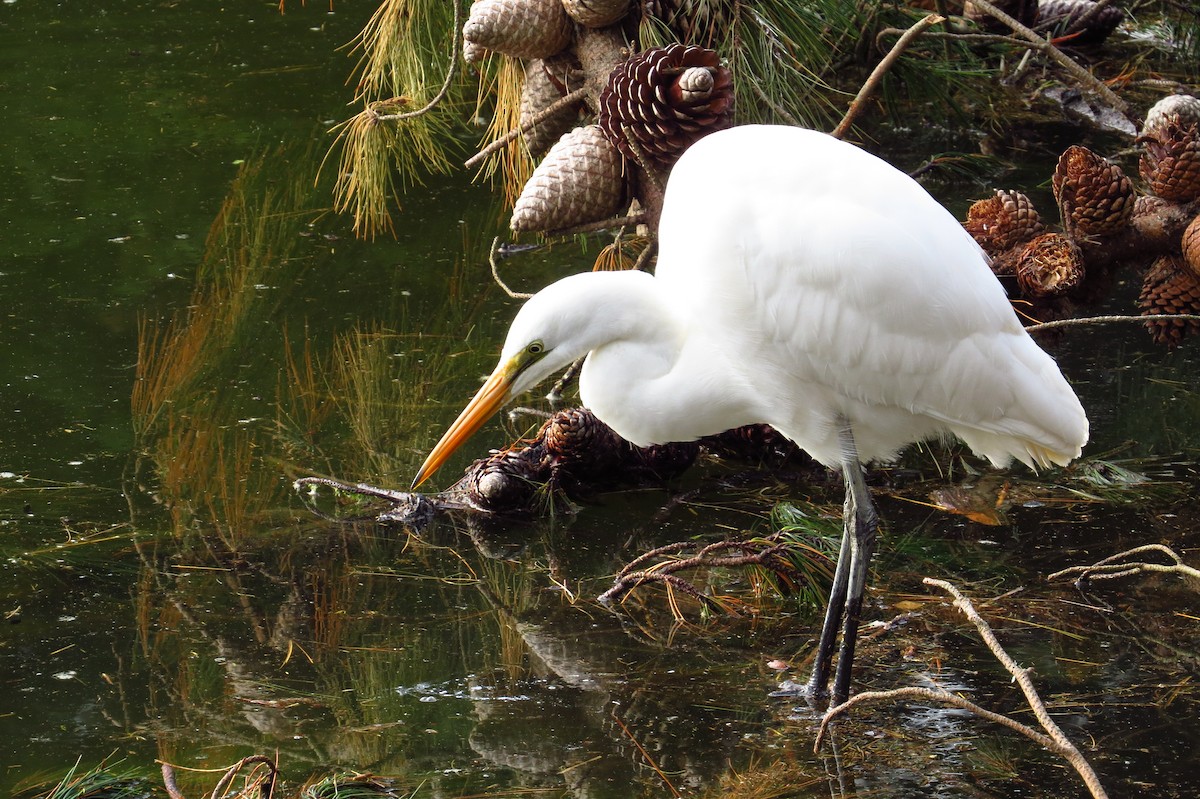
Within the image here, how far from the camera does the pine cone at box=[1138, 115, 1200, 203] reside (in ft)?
6.67

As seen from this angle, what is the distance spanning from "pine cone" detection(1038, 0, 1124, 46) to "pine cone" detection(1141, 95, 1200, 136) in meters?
1.02

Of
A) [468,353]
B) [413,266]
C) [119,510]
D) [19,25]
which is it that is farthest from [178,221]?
[19,25]

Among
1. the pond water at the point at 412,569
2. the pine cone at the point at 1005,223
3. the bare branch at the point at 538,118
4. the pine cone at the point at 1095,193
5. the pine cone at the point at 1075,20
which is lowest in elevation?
the pond water at the point at 412,569

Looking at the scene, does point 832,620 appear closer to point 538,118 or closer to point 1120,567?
point 1120,567

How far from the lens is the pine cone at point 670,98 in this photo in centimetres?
196

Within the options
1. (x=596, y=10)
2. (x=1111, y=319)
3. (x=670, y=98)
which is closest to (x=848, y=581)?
(x=1111, y=319)

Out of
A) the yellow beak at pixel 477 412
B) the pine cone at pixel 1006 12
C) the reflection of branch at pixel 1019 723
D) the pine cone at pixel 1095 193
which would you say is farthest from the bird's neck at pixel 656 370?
the pine cone at pixel 1006 12

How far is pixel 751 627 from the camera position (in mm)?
1750

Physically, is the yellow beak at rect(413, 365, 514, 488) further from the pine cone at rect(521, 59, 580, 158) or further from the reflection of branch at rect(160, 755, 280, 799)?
the pine cone at rect(521, 59, 580, 158)

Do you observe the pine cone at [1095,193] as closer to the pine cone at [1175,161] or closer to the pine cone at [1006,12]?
the pine cone at [1175,161]

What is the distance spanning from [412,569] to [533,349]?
1.58 ft

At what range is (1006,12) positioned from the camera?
3246mm

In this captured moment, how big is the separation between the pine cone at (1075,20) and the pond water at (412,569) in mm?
678

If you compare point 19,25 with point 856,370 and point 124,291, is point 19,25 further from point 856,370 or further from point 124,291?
point 856,370
